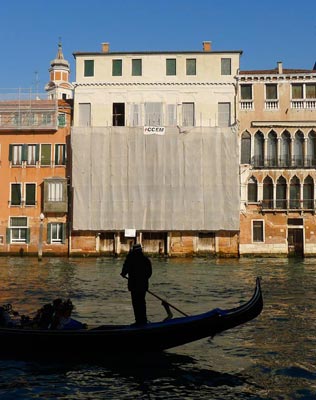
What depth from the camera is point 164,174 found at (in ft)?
99.9

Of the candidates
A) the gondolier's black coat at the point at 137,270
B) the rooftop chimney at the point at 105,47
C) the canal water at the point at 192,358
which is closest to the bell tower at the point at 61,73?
the rooftop chimney at the point at 105,47

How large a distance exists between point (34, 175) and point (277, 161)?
1357 cm

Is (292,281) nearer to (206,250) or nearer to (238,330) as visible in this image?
(238,330)

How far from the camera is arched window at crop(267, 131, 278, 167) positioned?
103 ft

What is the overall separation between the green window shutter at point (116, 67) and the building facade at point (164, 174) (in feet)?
6.16

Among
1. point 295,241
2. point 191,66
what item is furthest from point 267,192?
point 191,66

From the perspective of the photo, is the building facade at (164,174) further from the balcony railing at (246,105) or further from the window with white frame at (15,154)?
the window with white frame at (15,154)

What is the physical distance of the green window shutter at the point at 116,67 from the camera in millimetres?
32438

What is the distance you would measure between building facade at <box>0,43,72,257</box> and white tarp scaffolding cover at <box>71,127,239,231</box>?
5.23ft

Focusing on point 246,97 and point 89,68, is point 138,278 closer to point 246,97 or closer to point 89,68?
point 246,97

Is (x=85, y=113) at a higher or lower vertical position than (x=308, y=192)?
higher

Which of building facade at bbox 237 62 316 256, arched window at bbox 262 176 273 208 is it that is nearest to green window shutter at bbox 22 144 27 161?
building facade at bbox 237 62 316 256

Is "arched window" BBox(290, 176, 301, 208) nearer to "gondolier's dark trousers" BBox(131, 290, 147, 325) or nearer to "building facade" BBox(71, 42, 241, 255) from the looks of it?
"building facade" BBox(71, 42, 241, 255)

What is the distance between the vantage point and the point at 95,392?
626cm
